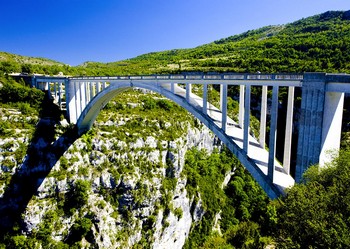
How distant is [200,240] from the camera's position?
3588 cm

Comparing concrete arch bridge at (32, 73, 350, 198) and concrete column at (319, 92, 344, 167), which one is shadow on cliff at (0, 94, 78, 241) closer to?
concrete arch bridge at (32, 73, 350, 198)

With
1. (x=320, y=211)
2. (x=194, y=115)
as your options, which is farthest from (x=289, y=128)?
(x=194, y=115)

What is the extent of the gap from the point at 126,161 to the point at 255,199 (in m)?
23.2

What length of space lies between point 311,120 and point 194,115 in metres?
9.02

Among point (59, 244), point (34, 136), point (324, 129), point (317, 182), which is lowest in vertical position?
point (59, 244)

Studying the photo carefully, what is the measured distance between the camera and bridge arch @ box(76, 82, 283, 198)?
541 inches

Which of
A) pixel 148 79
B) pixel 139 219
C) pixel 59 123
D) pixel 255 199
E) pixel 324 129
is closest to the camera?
pixel 324 129

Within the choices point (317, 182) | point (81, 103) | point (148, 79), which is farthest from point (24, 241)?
point (317, 182)

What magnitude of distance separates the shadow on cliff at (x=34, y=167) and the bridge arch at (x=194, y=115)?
283cm

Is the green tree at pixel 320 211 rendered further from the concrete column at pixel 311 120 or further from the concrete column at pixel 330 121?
the concrete column at pixel 311 120

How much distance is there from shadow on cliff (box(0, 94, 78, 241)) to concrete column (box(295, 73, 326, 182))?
85.6 ft

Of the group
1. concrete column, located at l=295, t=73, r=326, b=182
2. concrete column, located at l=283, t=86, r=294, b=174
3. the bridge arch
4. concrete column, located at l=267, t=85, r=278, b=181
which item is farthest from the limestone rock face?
concrete column, located at l=295, t=73, r=326, b=182

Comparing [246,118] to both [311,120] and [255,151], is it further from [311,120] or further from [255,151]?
[311,120]

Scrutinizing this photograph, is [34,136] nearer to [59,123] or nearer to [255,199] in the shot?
[59,123]
